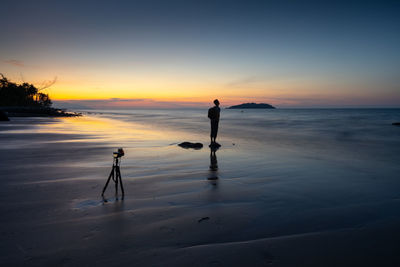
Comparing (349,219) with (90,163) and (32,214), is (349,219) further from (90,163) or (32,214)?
(90,163)

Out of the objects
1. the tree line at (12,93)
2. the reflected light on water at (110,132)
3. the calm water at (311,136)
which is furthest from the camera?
the tree line at (12,93)

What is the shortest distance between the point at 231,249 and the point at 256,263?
1.31ft

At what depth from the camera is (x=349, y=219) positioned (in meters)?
4.30

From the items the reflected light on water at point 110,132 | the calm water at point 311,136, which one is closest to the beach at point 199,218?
the calm water at point 311,136

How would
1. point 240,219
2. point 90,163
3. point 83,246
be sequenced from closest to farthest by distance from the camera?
point 83,246
point 240,219
point 90,163

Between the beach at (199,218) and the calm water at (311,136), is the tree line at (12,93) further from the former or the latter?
the beach at (199,218)

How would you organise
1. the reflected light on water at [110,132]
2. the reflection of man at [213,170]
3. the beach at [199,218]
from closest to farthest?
the beach at [199,218]
the reflection of man at [213,170]
the reflected light on water at [110,132]

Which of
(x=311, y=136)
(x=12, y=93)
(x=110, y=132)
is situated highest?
(x=12, y=93)

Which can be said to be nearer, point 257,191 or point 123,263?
point 123,263

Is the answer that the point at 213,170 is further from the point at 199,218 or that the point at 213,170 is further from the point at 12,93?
the point at 12,93

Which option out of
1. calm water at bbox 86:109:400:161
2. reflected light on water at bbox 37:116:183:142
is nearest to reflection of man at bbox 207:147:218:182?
calm water at bbox 86:109:400:161

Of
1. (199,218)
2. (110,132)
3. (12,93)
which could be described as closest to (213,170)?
(199,218)

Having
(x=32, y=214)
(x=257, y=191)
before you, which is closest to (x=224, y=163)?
(x=257, y=191)

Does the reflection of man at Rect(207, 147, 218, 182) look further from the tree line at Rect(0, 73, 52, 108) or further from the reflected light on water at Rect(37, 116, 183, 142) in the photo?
the tree line at Rect(0, 73, 52, 108)
